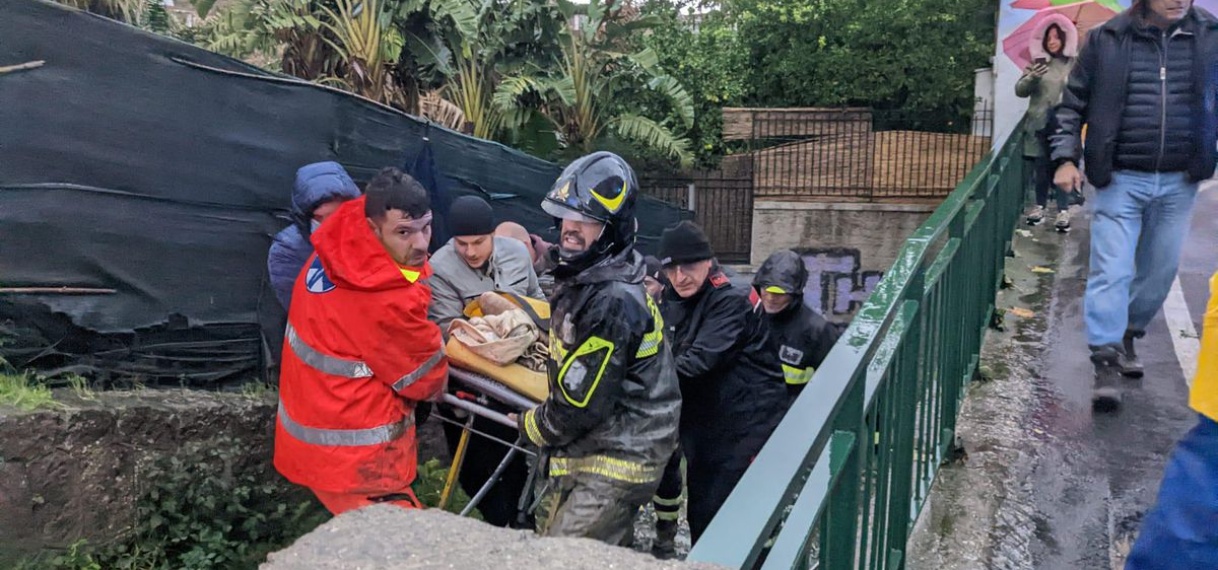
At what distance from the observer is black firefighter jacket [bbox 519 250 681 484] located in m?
3.10

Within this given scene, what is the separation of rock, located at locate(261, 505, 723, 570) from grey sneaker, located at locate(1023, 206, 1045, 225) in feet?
23.5

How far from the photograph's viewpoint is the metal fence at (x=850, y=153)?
14.5 metres

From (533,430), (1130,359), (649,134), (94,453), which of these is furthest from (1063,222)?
(94,453)

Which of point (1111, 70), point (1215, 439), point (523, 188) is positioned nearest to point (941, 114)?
point (523, 188)

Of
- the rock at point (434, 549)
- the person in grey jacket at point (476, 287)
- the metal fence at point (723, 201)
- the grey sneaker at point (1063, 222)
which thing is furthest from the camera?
the metal fence at point (723, 201)

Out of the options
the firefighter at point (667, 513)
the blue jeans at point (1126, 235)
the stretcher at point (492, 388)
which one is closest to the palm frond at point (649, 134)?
the firefighter at point (667, 513)

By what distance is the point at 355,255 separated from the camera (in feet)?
11.5

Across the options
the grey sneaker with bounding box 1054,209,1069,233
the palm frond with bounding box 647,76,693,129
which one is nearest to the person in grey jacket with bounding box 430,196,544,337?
the grey sneaker with bounding box 1054,209,1069,233

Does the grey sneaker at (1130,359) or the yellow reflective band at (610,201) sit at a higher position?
the yellow reflective band at (610,201)

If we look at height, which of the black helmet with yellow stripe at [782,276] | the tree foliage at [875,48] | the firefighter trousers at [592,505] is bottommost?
the firefighter trousers at [592,505]

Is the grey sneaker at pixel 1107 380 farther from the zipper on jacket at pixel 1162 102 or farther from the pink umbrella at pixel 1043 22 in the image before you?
the pink umbrella at pixel 1043 22

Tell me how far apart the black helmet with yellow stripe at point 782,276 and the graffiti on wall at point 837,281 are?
9.44m

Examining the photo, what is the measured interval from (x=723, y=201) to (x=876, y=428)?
13514 mm

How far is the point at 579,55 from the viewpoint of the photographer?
12219mm
